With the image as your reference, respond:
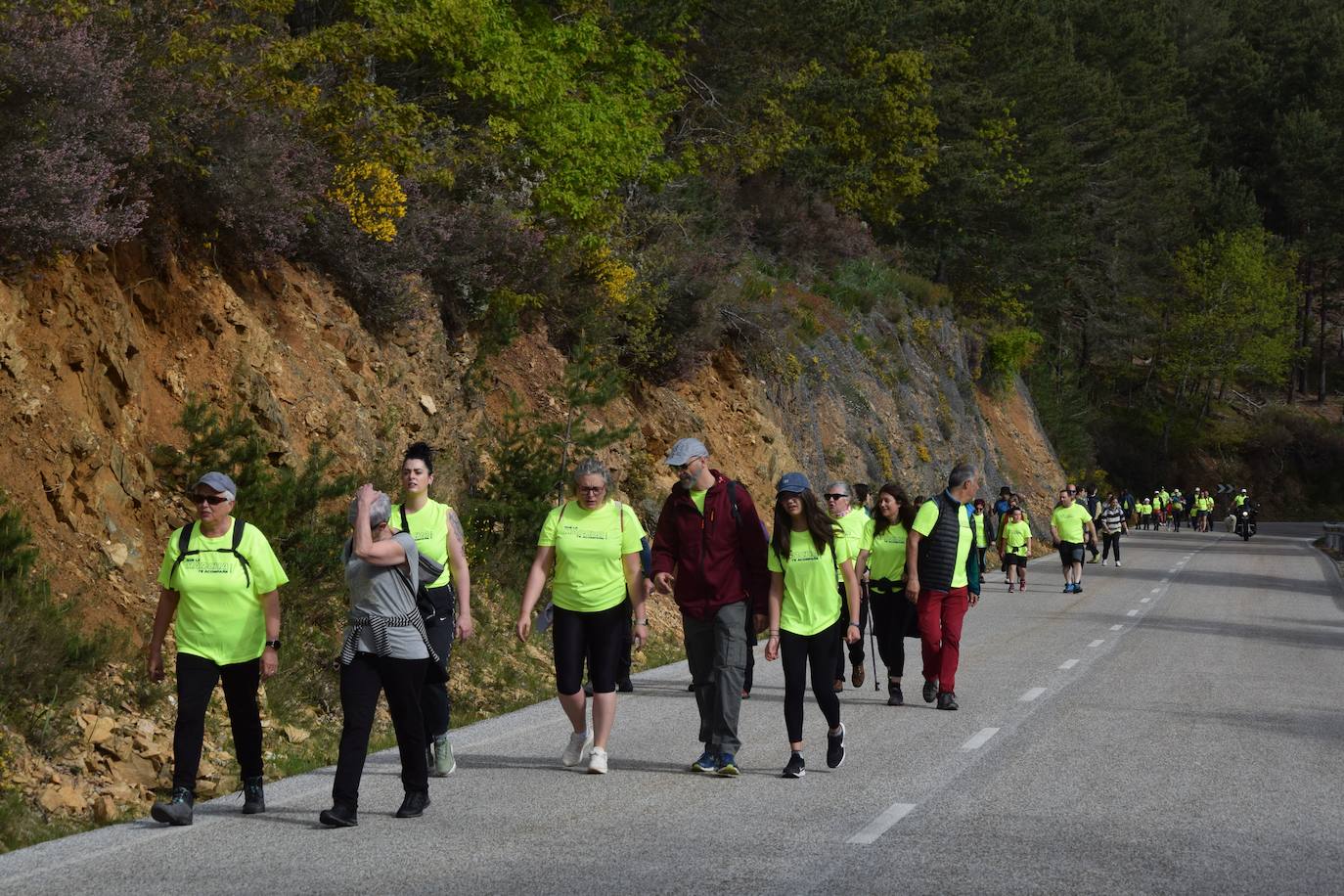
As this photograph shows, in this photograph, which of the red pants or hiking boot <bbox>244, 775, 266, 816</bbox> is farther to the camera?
the red pants

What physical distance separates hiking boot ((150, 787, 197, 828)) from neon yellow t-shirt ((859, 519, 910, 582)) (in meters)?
7.65

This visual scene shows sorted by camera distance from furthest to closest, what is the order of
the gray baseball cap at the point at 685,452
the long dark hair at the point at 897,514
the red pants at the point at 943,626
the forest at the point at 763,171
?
1. the forest at the point at 763,171
2. the long dark hair at the point at 897,514
3. the red pants at the point at 943,626
4. the gray baseball cap at the point at 685,452

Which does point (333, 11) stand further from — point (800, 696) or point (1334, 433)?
point (1334, 433)

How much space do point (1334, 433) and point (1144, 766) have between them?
81.8 m

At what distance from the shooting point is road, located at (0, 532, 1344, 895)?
6.98m

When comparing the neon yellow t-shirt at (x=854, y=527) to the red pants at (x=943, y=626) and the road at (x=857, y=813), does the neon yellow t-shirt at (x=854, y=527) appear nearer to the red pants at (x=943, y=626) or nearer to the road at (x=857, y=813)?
the red pants at (x=943, y=626)

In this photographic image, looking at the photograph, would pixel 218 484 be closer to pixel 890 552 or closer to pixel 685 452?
pixel 685 452

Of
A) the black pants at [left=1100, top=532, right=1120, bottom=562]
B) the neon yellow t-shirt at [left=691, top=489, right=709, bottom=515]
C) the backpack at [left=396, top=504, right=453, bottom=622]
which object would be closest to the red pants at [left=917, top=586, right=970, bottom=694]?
the neon yellow t-shirt at [left=691, top=489, right=709, bottom=515]

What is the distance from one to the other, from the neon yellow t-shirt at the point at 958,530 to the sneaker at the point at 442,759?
495cm

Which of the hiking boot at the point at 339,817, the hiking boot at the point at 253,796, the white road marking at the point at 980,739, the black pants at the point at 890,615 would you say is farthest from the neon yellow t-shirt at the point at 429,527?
the black pants at the point at 890,615

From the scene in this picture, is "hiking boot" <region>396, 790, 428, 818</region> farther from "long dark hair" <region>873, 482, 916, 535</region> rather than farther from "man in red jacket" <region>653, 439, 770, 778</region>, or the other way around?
"long dark hair" <region>873, 482, 916, 535</region>

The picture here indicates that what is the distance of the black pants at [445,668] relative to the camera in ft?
32.2

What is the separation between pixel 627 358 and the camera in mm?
27922

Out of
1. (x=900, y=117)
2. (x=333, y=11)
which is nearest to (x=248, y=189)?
(x=333, y=11)
